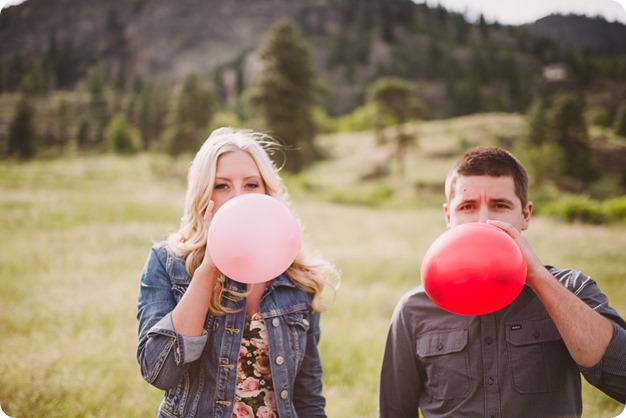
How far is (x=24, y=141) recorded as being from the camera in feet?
67.6

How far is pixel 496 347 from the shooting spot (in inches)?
83.3

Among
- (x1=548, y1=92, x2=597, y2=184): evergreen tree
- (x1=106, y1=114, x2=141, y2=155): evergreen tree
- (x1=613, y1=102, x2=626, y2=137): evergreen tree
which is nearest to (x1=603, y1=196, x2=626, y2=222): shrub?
(x1=613, y1=102, x2=626, y2=137): evergreen tree

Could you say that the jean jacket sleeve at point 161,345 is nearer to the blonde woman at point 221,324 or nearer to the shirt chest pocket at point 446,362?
the blonde woman at point 221,324

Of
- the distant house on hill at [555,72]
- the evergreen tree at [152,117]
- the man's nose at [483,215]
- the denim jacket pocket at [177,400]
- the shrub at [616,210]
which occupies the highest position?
the distant house on hill at [555,72]

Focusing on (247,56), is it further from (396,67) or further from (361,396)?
(361,396)

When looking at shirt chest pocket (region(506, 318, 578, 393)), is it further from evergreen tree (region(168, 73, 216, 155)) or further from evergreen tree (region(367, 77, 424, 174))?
evergreen tree (region(168, 73, 216, 155))

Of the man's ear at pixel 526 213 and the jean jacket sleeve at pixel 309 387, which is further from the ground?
the man's ear at pixel 526 213

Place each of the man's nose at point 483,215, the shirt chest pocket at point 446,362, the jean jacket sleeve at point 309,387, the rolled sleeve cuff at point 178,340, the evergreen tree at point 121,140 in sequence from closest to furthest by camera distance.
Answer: the rolled sleeve cuff at point 178,340 < the man's nose at point 483,215 < the shirt chest pocket at point 446,362 < the jean jacket sleeve at point 309,387 < the evergreen tree at point 121,140

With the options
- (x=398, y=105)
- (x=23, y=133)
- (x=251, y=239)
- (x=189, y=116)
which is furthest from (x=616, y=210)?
(x=189, y=116)

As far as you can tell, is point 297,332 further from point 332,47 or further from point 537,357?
point 332,47

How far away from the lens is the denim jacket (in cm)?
195

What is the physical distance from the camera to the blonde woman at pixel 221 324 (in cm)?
196

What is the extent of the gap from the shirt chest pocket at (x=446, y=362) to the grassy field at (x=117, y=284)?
3.80ft

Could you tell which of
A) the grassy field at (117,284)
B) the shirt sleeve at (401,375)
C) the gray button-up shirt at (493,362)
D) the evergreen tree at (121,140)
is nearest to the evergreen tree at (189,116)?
the evergreen tree at (121,140)
